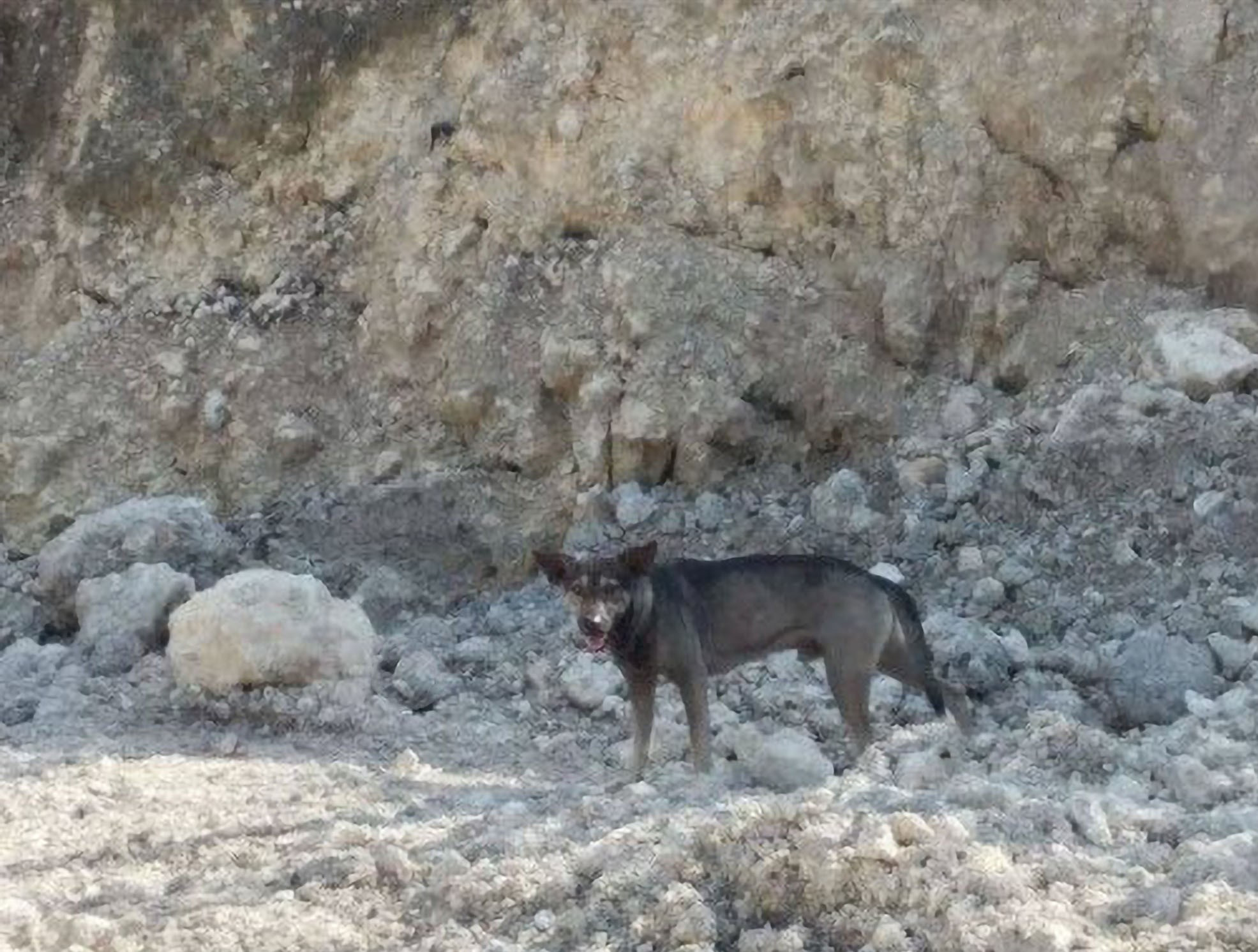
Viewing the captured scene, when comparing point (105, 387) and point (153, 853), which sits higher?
point (105, 387)

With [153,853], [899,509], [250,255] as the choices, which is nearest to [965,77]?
[899,509]

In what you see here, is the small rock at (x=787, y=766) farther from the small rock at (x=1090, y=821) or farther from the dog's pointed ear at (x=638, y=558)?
the small rock at (x=1090, y=821)

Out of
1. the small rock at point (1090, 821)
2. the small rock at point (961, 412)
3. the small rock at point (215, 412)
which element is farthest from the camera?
the small rock at point (215, 412)

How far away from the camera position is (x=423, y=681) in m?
9.18

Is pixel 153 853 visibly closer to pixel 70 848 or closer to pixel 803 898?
pixel 70 848

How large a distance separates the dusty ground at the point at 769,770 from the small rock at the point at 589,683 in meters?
0.02

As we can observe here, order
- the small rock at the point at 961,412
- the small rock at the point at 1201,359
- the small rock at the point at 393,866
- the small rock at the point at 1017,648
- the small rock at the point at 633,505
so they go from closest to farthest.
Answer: the small rock at the point at 393,866, the small rock at the point at 1017,648, the small rock at the point at 1201,359, the small rock at the point at 961,412, the small rock at the point at 633,505

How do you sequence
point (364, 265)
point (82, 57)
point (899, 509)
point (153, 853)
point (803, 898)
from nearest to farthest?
point (803, 898)
point (153, 853)
point (899, 509)
point (364, 265)
point (82, 57)

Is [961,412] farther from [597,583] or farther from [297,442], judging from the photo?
[297,442]

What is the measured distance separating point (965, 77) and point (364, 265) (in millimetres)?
4334

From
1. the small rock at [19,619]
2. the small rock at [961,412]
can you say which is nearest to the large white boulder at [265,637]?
the small rock at [19,619]

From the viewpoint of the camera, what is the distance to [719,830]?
548 cm

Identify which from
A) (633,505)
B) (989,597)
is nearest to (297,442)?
(633,505)

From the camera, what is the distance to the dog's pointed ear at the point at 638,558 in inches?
301
